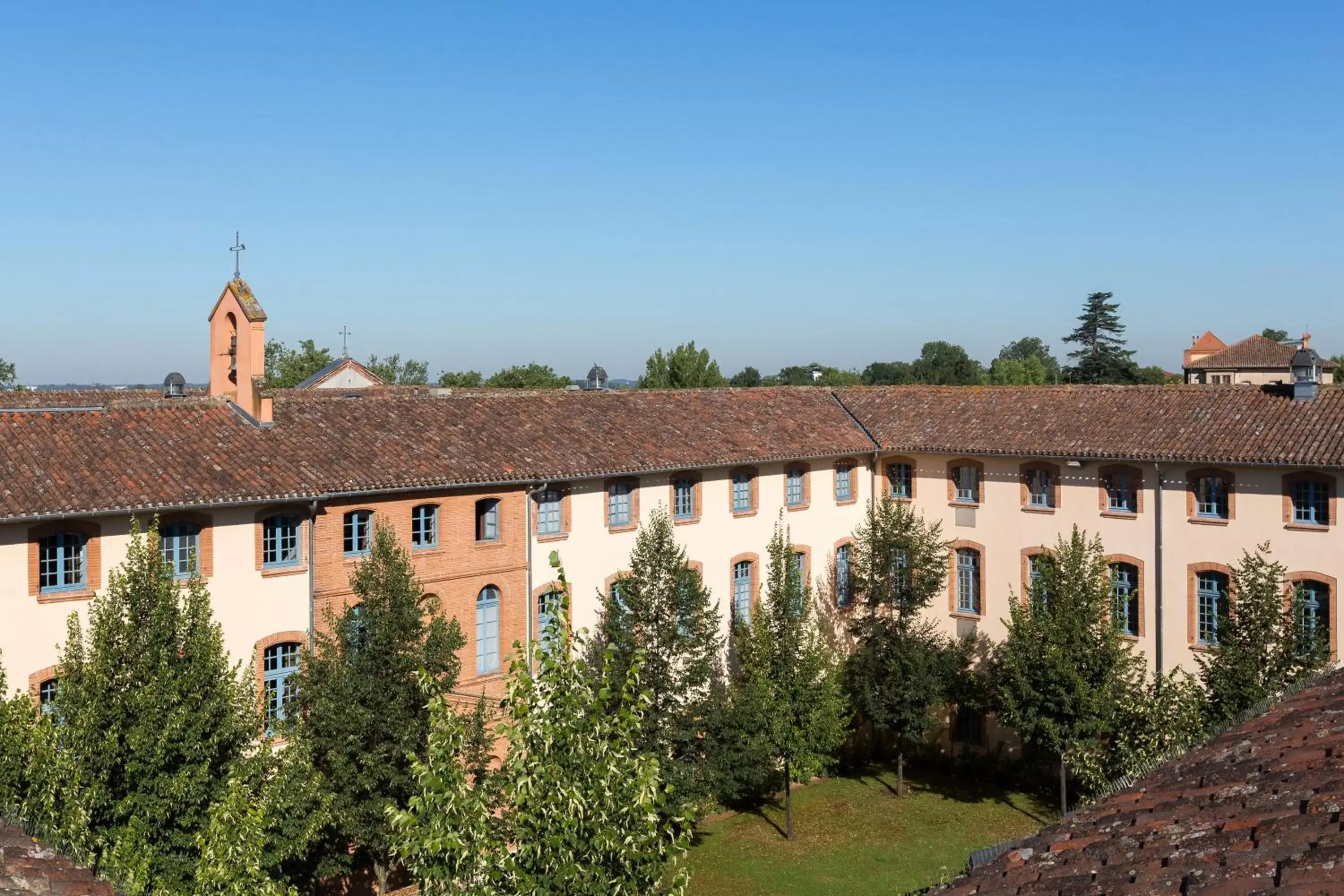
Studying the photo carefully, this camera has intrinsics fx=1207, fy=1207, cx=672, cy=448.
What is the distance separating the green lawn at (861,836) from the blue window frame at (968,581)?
208 inches

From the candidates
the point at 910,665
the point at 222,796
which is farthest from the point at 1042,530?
the point at 222,796

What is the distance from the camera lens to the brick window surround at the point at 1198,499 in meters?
31.5

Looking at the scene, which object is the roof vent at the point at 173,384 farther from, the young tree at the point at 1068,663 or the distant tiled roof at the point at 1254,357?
the distant tiled roof at the point at 1254,357

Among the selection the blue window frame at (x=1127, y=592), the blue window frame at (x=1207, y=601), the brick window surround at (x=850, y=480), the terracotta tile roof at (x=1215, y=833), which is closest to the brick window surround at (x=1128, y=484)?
the blue window frame at (x=1127, y=592)

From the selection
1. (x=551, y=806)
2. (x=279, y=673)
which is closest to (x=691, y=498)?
(x=279, y=673)

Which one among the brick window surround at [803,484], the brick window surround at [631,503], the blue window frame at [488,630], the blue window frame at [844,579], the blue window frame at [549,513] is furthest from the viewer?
the blue window frame at [844,579]

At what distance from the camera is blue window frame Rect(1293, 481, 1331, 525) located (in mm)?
30141

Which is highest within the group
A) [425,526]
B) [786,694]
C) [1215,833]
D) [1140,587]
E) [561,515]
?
[561,515]

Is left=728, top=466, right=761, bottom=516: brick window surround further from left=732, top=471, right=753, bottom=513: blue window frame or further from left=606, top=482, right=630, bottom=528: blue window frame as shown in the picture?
left=606, top=482, right=630, bottom=528: blue window frame

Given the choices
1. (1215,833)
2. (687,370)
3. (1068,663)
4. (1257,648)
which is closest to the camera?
(1215,833)

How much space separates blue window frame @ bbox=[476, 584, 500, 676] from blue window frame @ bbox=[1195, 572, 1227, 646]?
1852cm

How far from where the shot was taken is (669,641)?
29266 millimetres

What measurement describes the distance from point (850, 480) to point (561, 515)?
11.3m

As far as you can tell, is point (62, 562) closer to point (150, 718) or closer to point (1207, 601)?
point (150, 718)
